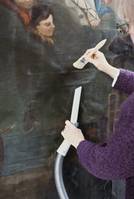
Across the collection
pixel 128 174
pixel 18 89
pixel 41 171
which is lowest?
pixel 41 171

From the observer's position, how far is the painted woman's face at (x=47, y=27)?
1.19 m

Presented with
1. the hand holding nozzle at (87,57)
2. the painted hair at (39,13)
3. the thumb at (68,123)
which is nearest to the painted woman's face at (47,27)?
the painted hair at (39,13)

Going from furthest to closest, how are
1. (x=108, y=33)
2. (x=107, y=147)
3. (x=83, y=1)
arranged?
(x=108, y=33), (x=83, y=1), (x=107, y=147)

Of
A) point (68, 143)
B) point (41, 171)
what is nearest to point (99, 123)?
point (68, 143)

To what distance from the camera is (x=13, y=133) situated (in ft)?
3.91

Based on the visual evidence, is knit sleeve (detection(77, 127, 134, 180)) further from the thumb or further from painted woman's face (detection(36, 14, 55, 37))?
painted woman's face (detection(36, 14, 55, 37))

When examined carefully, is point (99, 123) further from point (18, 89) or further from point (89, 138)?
point (18, 89)

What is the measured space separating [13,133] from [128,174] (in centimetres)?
36

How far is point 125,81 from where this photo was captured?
1.34m

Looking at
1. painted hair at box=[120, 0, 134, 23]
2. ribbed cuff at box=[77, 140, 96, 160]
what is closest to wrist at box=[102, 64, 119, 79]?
painted hair at box=[120, 0, 134, 23]

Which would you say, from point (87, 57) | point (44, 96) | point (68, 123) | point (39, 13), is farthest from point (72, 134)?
point (39, 13)

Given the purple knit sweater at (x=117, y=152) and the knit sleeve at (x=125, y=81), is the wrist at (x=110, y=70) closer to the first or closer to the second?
the knit sleeve at (x=125, y=81)

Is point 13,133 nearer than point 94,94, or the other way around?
point 13,133

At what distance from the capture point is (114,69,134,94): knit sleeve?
1.34 meters
